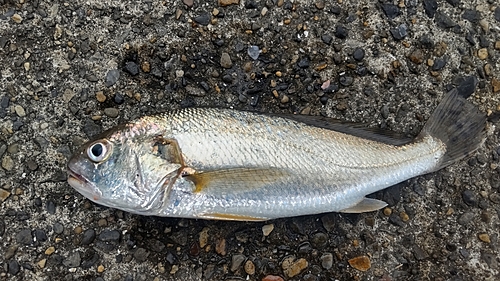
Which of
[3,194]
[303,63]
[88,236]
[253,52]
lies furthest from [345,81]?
[3,194]

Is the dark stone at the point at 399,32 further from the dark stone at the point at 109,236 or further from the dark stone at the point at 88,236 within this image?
the dark stone at the point at 88,236

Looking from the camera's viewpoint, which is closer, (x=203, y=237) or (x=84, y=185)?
(x=84, y=185)

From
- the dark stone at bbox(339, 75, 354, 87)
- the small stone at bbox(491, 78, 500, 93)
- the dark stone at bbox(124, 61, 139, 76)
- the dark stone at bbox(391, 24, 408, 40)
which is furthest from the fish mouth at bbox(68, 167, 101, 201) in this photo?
the small stone at bbox(491, 78, 500, 93)

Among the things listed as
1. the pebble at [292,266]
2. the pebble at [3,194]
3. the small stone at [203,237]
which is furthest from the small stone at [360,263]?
the pebble at [3,194]

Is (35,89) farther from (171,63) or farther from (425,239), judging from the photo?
(425,239)

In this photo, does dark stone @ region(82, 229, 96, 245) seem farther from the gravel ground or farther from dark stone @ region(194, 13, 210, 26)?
dark stone @ region(194, 13, 210, 26)

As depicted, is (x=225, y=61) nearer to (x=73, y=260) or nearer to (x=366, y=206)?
(x=366, y=206)
